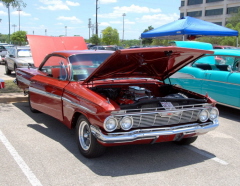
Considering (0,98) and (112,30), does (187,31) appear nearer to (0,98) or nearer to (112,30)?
(0,98)

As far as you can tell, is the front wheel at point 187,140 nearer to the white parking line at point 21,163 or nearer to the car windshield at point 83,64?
the car windshield at point 83,64

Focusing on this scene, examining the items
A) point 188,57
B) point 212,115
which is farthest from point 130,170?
point 188,57

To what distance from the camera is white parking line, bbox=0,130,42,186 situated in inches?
139

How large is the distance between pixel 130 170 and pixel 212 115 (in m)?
1.57

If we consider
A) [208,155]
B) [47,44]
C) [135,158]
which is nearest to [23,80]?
[47,44]

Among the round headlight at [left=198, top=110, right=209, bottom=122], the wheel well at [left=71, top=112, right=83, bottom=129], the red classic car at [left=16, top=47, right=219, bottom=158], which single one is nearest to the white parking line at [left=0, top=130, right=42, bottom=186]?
the red classic car at [left=16, top=47, right=219, bottom=158]

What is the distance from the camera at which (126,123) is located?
3.84 m

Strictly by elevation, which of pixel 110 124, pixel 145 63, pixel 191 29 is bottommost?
pixel 110 124

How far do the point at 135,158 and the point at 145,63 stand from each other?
1628 mm

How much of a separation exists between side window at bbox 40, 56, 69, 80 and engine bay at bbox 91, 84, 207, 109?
0.76 m

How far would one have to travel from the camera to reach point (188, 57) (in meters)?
4.85

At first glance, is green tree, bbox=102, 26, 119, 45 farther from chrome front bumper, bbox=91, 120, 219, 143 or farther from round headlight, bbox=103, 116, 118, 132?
round headlight, bbox=103, 116, 118, 132

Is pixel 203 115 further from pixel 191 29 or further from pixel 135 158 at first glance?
pixel 191 29

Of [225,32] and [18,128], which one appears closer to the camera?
[18,128]
